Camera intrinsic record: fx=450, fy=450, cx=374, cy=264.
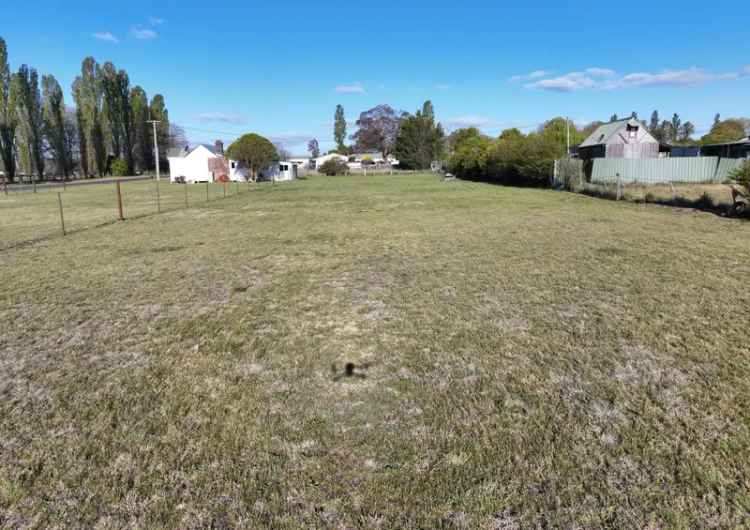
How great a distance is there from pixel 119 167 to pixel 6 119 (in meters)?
12.3

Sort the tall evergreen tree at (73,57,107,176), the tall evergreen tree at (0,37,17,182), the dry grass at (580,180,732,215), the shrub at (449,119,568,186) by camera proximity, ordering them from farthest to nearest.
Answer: the tall evergreen tree at (73,57,107,176) → the tall evergreen tree at (0,37,17,182) → the shrub at (449,119,568,186) → the dry grass at (580,180,732,215)

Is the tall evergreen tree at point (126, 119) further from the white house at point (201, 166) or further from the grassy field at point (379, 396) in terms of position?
the grassy field at point (379, 396)

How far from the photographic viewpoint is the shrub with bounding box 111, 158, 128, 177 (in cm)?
5391

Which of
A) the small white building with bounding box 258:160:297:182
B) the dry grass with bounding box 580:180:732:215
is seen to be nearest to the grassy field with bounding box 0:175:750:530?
the dry grass with bounding box 580:180:732:215

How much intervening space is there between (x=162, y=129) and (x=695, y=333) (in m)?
73.5

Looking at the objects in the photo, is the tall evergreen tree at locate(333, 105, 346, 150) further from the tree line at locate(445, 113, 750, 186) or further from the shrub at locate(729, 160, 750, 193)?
the shrub at locate(729, 160, 750, 193)

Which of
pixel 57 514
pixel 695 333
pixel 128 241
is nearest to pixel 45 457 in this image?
pixel 57 514

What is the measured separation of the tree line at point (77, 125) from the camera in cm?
4328

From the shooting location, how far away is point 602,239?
853 centimetres

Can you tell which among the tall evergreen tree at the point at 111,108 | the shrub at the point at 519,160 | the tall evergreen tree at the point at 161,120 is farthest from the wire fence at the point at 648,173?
the tall evergreen tree at the point at 161,120

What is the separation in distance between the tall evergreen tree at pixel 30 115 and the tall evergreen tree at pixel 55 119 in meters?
1.12

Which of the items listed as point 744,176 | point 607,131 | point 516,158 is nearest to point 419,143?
point 607,131

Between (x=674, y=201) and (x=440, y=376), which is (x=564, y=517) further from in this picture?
(x=674, y=201)

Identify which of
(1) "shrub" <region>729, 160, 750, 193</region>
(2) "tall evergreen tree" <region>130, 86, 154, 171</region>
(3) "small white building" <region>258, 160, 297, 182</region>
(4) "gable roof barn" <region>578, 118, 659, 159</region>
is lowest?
(1) "shrub" <region>729, 160, 750, 193</region>
